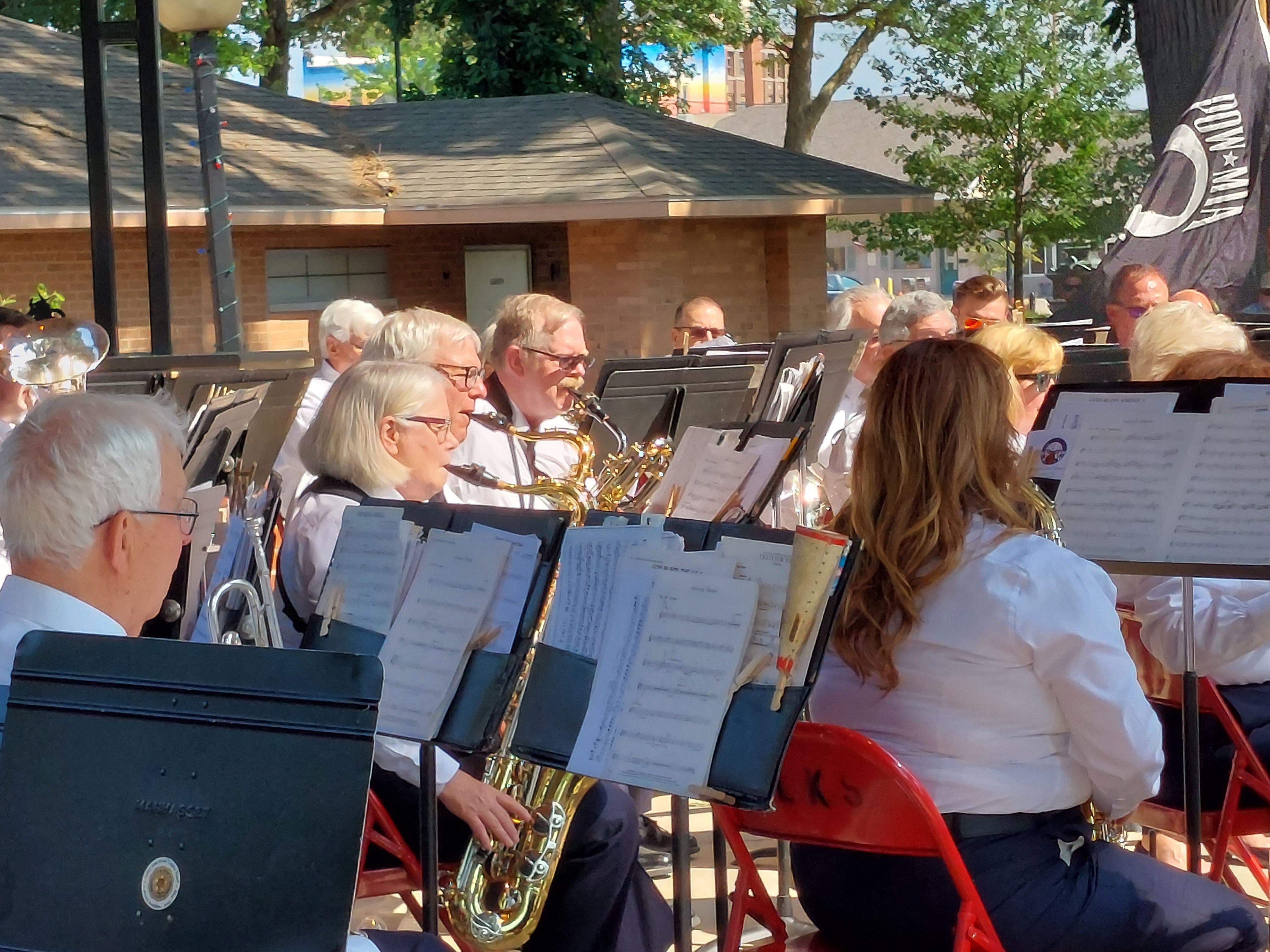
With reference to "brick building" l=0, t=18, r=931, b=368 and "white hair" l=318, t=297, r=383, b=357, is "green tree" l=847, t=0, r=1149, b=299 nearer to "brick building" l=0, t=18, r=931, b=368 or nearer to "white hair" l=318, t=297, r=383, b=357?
"brick building" l=0, t=18, r=931, b=368

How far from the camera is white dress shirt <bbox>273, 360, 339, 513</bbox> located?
466cm

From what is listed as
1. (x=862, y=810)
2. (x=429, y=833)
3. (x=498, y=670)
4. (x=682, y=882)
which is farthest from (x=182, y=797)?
(x=682, y=882)

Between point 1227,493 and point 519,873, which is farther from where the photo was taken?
point 519,873

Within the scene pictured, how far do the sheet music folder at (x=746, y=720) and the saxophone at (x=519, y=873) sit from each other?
73 centimetres

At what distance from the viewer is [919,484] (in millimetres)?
2588

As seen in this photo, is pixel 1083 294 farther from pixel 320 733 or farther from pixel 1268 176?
pixel 320 733

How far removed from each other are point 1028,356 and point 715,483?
154 cm

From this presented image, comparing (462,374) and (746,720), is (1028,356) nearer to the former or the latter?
(462,374)

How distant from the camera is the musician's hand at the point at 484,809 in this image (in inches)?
124

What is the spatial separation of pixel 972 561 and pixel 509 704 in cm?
82

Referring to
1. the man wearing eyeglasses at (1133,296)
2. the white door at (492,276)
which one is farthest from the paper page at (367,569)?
the white door at (492,276)

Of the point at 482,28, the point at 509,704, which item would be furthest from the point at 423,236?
the point at 509,704

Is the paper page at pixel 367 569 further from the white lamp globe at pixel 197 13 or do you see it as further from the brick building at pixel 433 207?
the brick building at pixel 433 207

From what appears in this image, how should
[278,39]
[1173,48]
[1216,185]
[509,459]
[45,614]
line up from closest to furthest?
1. [45,614]
2. [509,459]
3. [1216,185]
4. [1173,48]
5. [278,39]
